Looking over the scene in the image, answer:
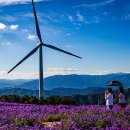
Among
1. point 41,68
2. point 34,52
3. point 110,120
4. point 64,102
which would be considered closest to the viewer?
point 110,120

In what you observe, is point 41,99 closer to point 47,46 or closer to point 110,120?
point 47,46

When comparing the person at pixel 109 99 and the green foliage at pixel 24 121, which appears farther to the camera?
the person at pixel 109 99

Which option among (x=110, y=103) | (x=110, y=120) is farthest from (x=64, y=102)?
(x=110, y=120)

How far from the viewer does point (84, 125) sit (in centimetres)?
1409

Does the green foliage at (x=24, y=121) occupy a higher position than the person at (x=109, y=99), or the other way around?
the person at (x=109, y=99)

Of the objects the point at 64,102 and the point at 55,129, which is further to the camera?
the point at 64,102

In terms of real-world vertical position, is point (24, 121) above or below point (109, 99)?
below

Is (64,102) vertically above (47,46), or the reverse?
(47,46)

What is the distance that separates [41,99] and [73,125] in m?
23.0

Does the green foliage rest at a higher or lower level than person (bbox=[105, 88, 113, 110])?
lower

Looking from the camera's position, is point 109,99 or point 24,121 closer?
point 24,121

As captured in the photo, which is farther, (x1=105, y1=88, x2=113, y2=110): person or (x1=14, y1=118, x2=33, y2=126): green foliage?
(x1=105, y1=88, x2=113, y2=110): person

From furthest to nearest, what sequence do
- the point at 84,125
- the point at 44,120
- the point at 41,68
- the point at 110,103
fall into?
the point at 41,68, the point at 110,103, the point at 44,120, the point at 84,125

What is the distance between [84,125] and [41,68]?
1043 inches
